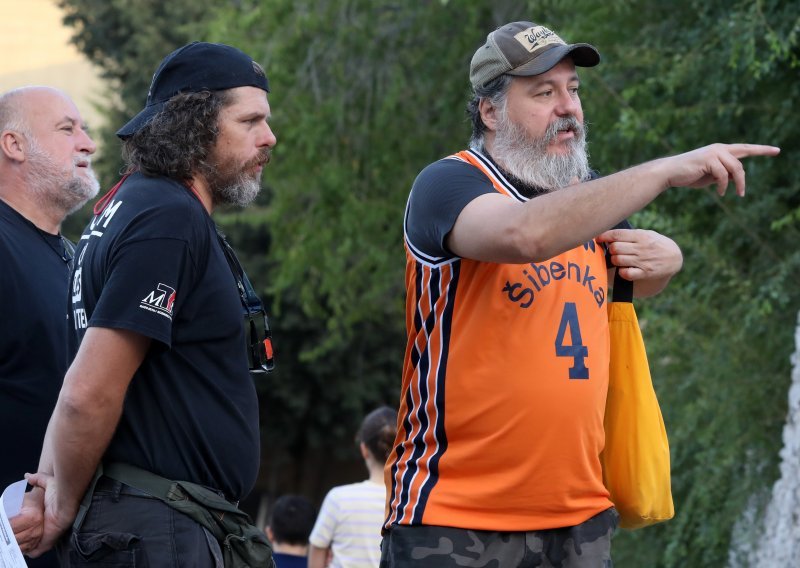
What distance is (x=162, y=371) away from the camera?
304 cm

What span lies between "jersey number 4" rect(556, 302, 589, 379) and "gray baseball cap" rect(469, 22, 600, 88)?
0.68 m

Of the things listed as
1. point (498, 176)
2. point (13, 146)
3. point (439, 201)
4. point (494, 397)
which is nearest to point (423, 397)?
point (494, 397)

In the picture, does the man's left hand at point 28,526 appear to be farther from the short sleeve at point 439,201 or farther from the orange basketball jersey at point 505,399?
the short sleeve at point 439,201

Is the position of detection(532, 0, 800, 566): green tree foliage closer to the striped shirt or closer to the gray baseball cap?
the striped shirt

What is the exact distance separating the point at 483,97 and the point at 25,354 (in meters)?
1.68

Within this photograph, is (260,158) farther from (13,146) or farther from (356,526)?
(356,526)

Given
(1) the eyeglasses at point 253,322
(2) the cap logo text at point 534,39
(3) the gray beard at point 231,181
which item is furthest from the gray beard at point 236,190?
(2) the cap logo text at point 534,39

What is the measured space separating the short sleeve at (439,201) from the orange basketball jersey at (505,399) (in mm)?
81

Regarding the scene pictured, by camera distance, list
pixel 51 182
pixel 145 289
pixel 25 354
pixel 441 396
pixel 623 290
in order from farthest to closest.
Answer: pixel 51 182
pixel 25 354
pixel 623 290
pixel 441 396
pixel 145 289

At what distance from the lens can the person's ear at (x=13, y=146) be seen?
4.29 m

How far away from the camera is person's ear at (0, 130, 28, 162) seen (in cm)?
429

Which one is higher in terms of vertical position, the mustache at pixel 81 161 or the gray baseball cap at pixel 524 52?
the gray baseball cap at pixel 524 52

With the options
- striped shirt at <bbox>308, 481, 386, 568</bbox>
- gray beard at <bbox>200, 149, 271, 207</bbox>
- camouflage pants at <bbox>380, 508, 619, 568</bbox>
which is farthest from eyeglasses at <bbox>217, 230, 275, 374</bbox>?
striped shirt at <bbox>308, 481, 386, 568</bbox>

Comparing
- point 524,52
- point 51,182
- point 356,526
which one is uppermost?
point 524,52
